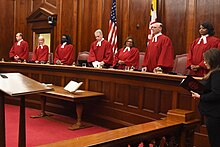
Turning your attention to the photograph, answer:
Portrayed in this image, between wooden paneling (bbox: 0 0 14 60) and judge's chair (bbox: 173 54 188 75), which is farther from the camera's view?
wooden paneling (bbox: 0 0 14 60)

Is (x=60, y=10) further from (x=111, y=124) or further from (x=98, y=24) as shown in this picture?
(x=111, y=124)

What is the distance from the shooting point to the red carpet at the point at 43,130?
4.41 meters

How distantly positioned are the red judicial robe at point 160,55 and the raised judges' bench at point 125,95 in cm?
115

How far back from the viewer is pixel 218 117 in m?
2.76

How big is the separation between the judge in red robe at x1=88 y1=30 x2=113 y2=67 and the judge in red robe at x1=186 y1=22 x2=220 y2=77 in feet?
7.07

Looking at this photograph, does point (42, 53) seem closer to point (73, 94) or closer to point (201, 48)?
point (73, 94)

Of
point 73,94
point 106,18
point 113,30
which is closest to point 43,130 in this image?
point 73,94

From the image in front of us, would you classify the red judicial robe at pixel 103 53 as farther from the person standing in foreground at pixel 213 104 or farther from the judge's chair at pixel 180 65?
the person standing in foreground at pixel 213 104

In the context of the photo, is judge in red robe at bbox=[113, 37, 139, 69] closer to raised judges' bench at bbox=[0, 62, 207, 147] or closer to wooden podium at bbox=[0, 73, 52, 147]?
raised judges' bench at bbox=[0, 62, 207, 147]

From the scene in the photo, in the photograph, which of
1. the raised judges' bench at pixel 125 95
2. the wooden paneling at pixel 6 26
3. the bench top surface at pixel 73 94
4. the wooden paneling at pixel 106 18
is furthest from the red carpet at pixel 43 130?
the wooden paneling at pixel 6 26

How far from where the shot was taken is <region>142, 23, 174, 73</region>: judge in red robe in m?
5.91

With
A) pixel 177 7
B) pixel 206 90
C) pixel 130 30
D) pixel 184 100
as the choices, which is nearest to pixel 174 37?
pixel 177 7

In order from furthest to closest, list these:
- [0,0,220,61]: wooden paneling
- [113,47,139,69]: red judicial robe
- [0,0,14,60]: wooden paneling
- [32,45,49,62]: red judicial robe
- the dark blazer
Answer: [0,0,14,60]: wooden paneling, [32,45,49,62]: red judicial robe, [113,47,139,69]: red judicial robe, [0,0,220,61]: wooden paneling, the dark blazer

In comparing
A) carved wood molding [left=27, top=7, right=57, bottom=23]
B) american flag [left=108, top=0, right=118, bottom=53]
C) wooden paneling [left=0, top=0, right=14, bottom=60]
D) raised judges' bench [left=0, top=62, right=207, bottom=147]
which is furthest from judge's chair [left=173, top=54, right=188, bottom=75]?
wooden paneling [left=0, top=0, right=14, bottom=60]
